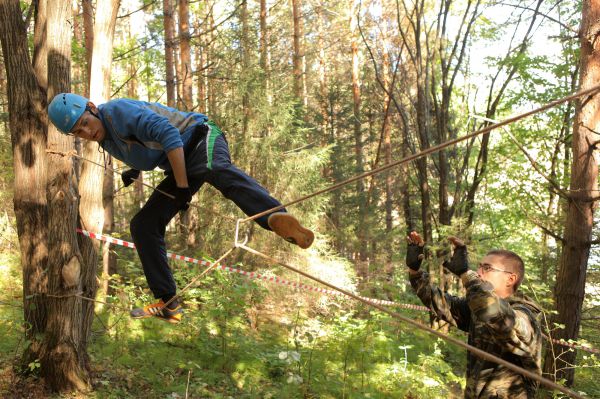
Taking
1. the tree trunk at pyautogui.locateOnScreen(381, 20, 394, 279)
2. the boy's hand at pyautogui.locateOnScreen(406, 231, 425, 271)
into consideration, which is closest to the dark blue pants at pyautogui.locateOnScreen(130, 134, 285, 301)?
the boy's hand at pyautogui.locateOnScreen(406, 231, 425, 271)

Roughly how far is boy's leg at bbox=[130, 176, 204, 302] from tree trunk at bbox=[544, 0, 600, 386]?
14.5 ft

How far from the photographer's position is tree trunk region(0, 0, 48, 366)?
4027mm

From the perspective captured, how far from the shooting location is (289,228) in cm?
252

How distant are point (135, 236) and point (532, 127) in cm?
984

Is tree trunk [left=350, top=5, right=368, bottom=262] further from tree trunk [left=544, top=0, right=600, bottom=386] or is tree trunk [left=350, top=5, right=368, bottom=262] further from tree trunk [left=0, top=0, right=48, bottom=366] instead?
tree trunk [left=0, top=0, right=48, bottom=366]

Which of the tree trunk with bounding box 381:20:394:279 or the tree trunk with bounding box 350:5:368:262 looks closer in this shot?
the tree trunk with bounding box 350:5:368:262

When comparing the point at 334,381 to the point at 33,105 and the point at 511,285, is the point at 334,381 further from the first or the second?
the point at 33,105

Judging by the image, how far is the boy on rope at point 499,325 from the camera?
218 centimetres

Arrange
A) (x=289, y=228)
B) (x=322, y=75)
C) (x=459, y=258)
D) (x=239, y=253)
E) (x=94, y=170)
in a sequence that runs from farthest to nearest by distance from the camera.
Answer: (x=322, y=75), (x=239, y=253), (x=94, y=170), (x=289, y=228), (x=459, y=258)

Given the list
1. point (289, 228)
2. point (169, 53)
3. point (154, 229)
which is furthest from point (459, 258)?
point (169, 53)

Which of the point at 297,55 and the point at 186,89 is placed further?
the point at 297,55

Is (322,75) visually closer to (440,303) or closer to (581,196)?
(581,196)

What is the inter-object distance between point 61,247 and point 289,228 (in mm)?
2577

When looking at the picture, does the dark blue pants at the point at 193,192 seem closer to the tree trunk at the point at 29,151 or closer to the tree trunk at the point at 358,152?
the tree trunk at the point at 29,151
